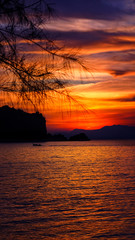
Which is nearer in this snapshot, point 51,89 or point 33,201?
point 51,89

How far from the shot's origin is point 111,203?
16.8 m

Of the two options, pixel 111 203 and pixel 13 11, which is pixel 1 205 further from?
pixel 13 11

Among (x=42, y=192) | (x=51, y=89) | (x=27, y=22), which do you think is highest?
(x=27, y=22)

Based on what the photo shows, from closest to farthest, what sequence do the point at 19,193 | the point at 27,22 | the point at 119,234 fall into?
the point at 27,22 < the point at 119,234 < the point at 19,193

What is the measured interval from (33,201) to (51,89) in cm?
1383

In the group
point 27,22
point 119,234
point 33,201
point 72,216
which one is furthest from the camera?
point 33,201

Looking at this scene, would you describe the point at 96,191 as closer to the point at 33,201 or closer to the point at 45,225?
the point at 33,201

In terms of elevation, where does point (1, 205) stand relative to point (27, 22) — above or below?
below

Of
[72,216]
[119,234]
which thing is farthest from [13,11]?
[72,216]

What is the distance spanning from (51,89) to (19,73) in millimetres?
731

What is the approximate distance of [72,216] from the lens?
13742mm

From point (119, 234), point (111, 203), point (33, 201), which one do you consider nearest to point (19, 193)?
point (33, 201)

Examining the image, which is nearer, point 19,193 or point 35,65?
point 35,65

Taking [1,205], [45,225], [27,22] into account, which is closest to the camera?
[27,22]
